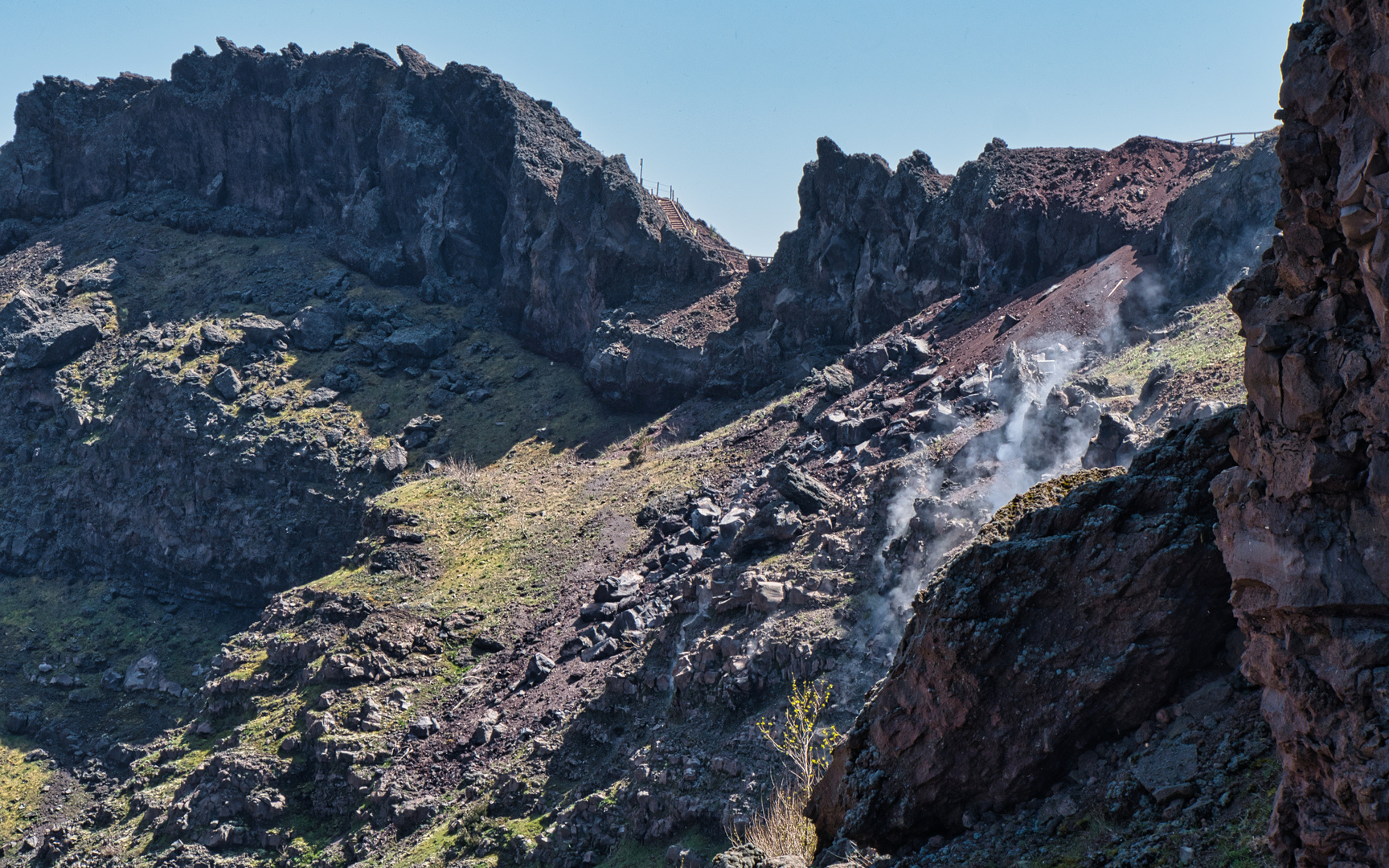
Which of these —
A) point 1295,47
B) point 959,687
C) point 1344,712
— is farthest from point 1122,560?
point 1295,47

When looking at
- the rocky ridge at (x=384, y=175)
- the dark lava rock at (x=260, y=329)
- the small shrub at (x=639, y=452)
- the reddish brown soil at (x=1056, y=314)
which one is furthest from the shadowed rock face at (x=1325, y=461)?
the dark lava rock at (x=260, y=329)

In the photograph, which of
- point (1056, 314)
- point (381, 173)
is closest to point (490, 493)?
point (1056, 314)

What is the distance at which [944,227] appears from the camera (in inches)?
1747

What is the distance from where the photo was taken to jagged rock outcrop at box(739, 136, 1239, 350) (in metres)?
40.3

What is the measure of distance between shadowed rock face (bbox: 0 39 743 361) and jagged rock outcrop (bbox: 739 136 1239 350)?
7054mm

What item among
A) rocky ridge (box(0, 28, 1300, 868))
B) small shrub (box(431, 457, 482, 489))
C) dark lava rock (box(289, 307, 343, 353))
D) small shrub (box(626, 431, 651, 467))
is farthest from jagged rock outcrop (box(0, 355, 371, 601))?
small shrub (box(626, 431, 651, 467))

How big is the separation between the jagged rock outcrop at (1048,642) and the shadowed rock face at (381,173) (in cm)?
4287

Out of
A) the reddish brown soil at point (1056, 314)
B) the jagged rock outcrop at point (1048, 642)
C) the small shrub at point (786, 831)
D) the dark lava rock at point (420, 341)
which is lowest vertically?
the small shrub at point (786, 831)

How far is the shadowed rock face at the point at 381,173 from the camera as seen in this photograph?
55.9m

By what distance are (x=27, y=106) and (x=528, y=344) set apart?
36.6 meters

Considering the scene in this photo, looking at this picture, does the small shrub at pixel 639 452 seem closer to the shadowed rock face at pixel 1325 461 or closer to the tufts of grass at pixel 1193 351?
the tufts of grass at pixel 1193 351

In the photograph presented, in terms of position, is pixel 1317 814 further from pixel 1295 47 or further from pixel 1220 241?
pixel 1220 241

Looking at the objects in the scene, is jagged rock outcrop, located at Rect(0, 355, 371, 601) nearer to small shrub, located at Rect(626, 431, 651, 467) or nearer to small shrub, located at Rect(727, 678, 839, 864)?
small shrub, located at Rect(626, 431, 651, 467)

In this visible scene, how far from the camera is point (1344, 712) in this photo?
7523 millimetres
